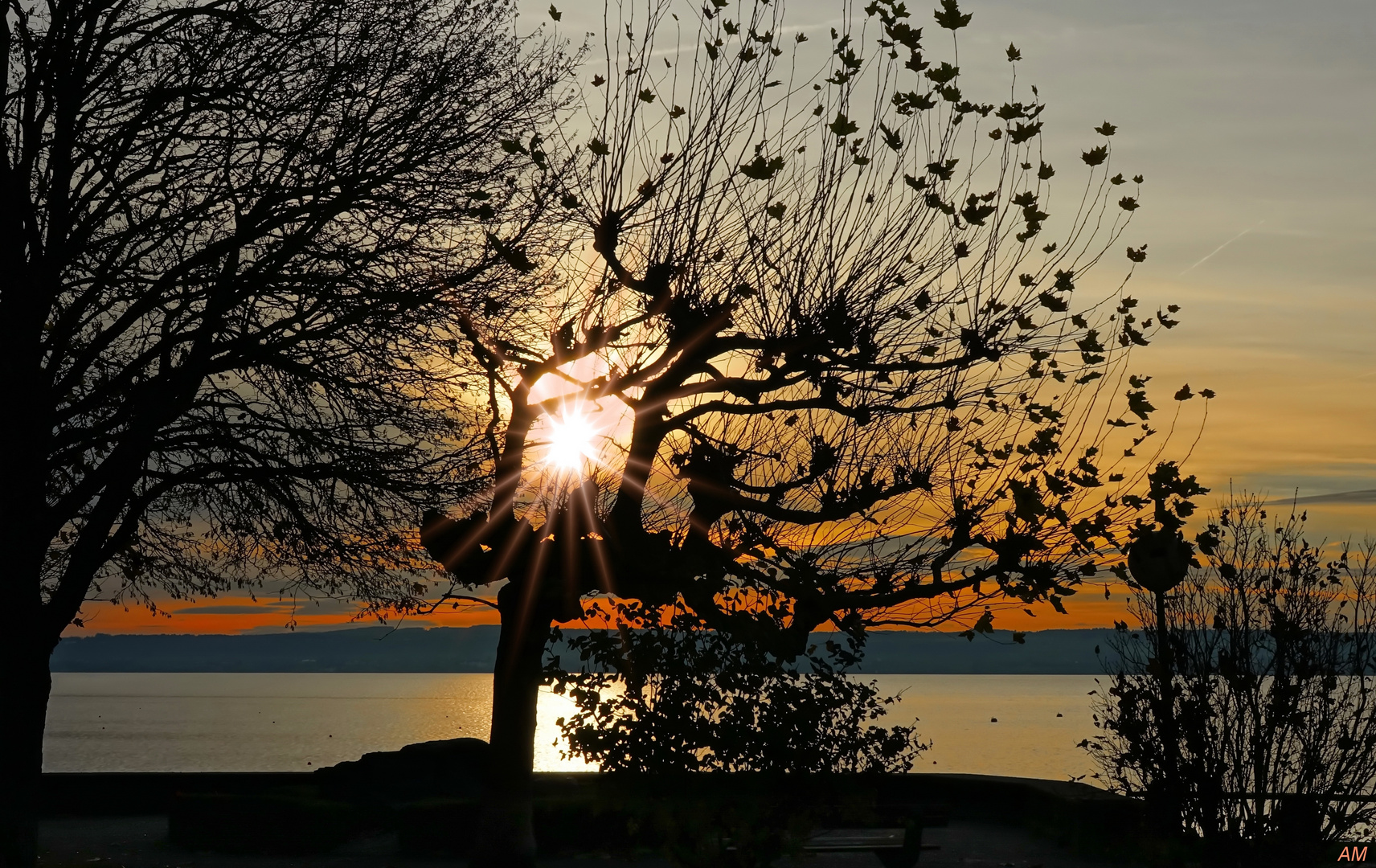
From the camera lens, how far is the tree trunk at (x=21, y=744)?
11602 millimetres

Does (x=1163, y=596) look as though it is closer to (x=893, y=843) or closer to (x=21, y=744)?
(x=893, y=843)

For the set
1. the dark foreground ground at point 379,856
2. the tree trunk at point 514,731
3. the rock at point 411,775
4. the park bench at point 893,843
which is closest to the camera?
the tree trunk at point 514,731

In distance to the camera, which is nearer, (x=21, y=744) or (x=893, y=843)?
(x=21, y=744)

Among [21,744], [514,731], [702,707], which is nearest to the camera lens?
[702,707]

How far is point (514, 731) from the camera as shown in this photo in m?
12.7

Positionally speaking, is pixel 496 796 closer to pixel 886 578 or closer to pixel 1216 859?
pixel 886 578

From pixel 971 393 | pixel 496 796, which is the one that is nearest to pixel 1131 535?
pixel 971 393

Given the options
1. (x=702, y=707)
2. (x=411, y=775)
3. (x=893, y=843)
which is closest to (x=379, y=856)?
(x=411, y=775)

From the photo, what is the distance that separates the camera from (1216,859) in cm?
1328

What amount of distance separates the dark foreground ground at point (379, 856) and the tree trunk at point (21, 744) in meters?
2.70

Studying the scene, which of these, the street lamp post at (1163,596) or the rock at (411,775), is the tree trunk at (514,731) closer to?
the rock at (411,775)

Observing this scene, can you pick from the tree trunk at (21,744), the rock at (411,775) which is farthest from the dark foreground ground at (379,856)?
the tree trunk at (21,744)

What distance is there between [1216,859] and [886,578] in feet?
16.2

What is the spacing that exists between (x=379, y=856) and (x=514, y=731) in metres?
4.32
